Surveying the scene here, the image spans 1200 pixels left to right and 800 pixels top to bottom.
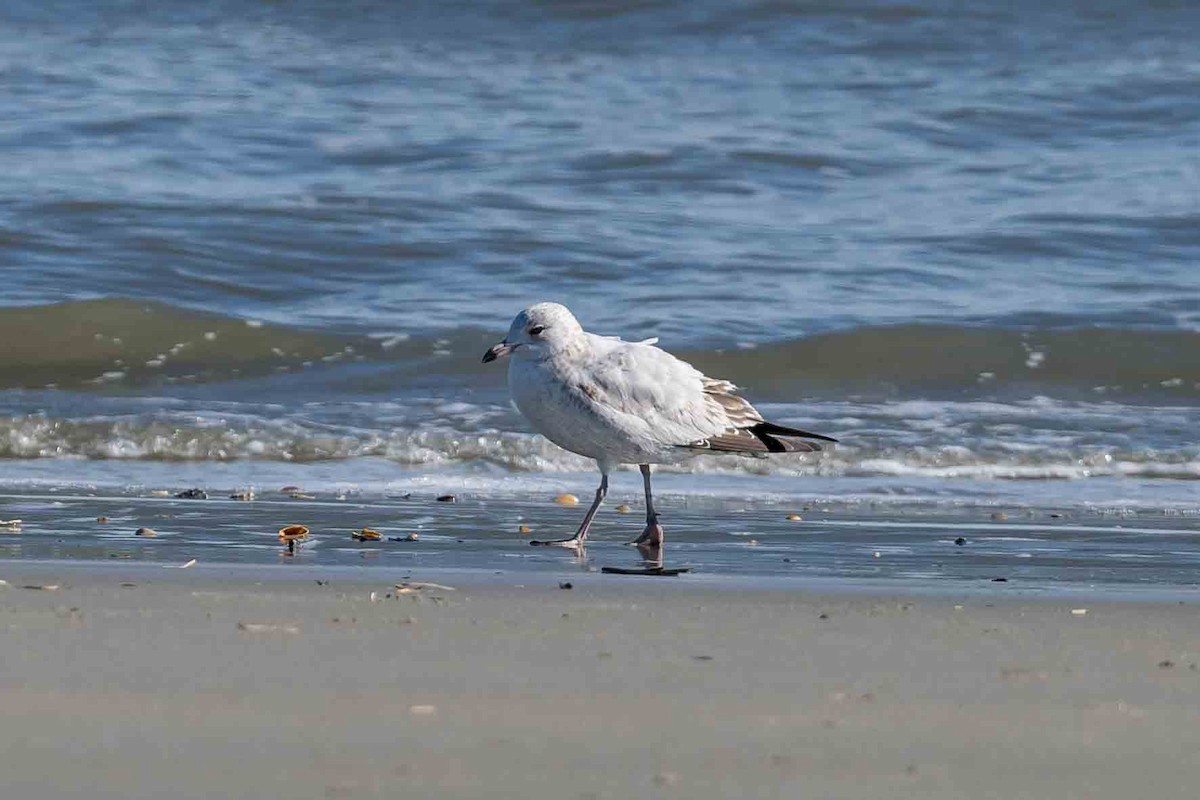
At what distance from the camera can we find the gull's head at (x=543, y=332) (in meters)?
5.50

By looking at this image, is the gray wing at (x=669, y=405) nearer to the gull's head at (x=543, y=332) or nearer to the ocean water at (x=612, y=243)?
the gull's head at (x=543, y=332)

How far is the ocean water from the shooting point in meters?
7.32

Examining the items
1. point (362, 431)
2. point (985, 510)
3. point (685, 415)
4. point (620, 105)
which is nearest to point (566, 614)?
point (685, 415)

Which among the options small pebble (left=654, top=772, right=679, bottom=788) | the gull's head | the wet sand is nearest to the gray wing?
the gull's head

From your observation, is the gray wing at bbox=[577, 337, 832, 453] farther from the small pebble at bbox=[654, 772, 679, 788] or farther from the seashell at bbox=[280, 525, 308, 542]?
the small pebble at bbox=[654, 772, 679, 788]

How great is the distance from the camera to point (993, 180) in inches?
516

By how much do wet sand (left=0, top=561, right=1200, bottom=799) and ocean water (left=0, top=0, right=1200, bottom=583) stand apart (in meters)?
1.04

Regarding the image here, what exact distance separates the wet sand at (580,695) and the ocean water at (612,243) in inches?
41.0

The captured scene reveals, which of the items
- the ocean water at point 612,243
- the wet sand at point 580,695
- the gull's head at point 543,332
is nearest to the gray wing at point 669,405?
the gull's head at point 543,332

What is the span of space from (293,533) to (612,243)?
260 inches

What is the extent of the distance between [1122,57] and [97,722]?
14703 mm

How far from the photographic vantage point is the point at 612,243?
11.5 meters

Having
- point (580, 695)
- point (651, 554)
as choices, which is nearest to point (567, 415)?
point (651, 554)

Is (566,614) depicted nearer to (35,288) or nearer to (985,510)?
(985,510)
